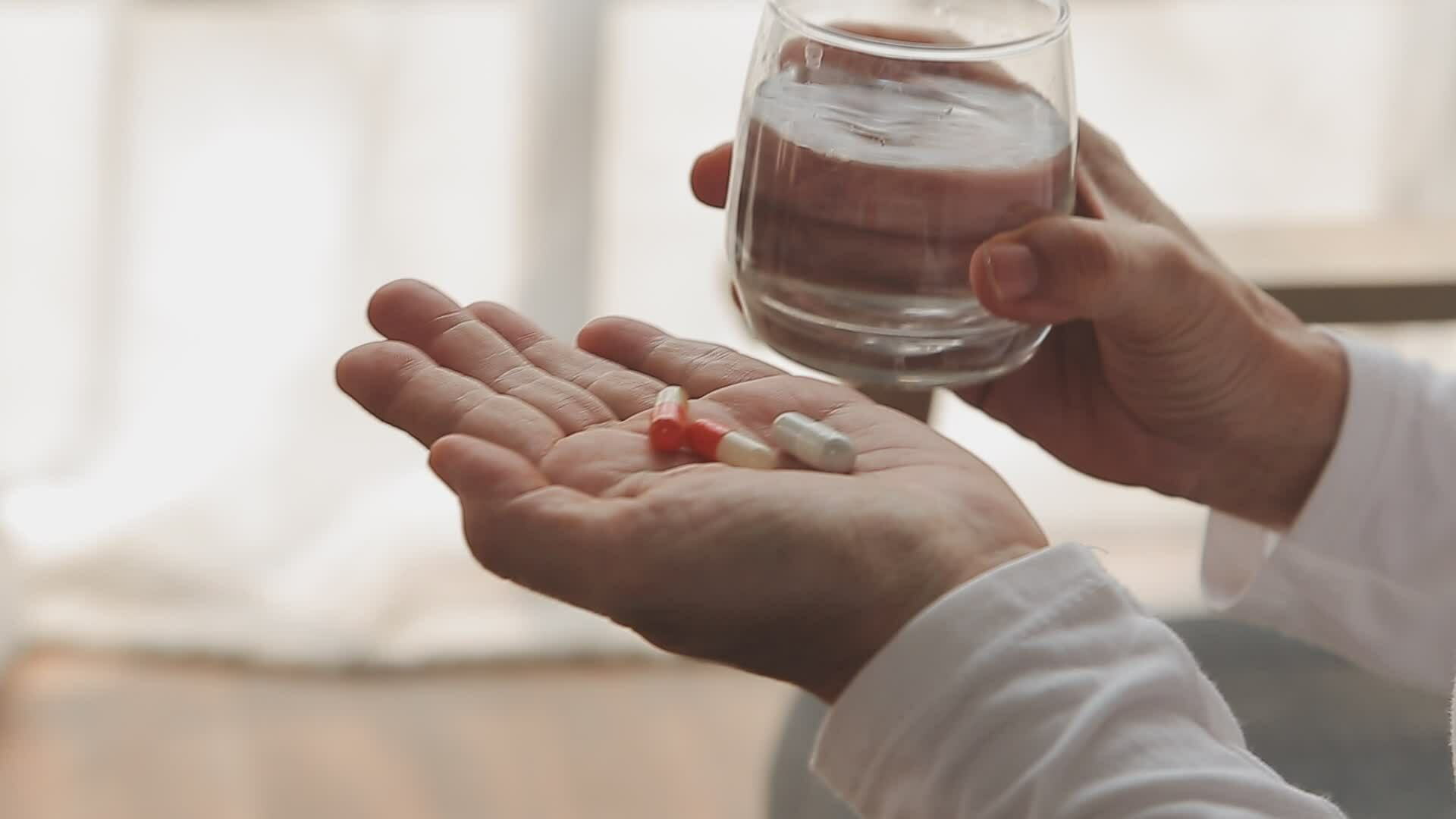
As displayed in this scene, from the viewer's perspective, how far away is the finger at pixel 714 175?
33.8 inches

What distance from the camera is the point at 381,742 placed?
1753mm

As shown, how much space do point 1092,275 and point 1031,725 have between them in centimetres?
22

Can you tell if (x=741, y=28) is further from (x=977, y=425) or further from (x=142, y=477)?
(x=142, y=477)

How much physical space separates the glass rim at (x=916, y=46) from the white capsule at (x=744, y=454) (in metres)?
0.16

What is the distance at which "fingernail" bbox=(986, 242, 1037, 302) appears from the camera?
673mm

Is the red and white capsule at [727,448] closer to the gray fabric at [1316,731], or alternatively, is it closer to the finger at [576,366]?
the finger at [576,366]

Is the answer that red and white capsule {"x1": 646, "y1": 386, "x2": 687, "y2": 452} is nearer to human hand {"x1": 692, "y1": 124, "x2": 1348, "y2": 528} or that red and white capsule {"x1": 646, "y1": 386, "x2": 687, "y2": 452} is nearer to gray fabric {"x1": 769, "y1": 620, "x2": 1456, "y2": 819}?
human hand {"x1": 692, "y1": 124, "x2": 1348, "y2": 528}

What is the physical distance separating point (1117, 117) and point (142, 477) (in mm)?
1176

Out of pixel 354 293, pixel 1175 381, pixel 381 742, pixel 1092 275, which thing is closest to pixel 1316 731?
pixel 1175 381

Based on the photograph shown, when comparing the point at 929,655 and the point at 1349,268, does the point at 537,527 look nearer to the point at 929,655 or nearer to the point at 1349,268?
the point at 929,655

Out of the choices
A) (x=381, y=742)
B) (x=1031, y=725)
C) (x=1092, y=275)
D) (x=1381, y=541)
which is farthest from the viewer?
(x=381, y=742)

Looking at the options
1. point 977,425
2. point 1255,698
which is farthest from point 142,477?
point 1255,698

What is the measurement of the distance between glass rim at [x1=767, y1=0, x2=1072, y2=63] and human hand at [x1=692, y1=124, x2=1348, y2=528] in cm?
15


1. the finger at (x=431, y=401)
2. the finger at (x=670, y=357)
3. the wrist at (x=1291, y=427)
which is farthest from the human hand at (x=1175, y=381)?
the finger at (x=431, y=401)
